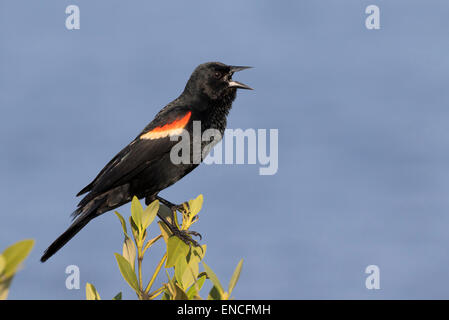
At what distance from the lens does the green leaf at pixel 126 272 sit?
316 cm

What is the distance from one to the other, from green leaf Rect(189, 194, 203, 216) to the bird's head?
6.24 ft

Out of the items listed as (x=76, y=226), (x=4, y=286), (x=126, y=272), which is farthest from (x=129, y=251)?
(x=76, y=226)

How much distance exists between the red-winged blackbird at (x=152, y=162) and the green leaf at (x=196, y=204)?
0.63m

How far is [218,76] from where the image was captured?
5.92 m

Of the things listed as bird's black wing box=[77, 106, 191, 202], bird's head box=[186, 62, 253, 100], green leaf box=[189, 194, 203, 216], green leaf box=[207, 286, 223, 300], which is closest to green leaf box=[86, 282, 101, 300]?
green leaf box=[207, 286, 223, 300]

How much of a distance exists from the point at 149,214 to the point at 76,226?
156 centimetres

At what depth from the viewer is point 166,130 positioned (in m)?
5.27

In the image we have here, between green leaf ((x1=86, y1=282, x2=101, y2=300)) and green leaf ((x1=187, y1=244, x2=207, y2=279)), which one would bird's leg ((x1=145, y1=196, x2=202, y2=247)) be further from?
green leaf ((x1=86, y1=282, x2=101, y2=300))

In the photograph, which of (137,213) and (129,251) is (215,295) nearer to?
(129,251)

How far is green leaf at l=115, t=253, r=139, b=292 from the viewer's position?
3.16 meters
